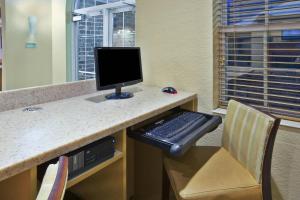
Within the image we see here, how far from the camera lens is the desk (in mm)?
821

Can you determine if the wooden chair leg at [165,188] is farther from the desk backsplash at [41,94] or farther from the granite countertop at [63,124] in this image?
the desk backsplash at [41,94]

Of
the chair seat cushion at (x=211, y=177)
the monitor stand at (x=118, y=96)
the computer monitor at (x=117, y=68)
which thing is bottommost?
the chair seat cushion at (x=211, y=177)

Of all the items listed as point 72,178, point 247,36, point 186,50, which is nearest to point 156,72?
point 186,50

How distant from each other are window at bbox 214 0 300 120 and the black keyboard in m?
0.43

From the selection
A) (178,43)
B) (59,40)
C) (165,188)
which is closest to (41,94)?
(165,188)

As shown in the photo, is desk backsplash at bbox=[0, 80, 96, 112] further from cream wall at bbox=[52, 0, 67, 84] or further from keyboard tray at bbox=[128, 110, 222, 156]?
cream wall at bbox=[52, 0, 67, 84]

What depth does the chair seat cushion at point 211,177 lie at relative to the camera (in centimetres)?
113

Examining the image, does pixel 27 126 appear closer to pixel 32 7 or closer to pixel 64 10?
pixel 32 7

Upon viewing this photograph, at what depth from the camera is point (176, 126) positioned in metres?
1.42

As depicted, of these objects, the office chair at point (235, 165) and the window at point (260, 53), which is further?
the window at point (260, 53)

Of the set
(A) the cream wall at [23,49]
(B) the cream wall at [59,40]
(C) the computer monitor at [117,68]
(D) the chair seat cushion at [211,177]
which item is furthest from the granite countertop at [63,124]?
(B) the cream wall at [59,40]

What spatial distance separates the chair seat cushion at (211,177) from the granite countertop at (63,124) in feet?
1.09

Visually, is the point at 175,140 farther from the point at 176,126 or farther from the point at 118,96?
the point at 118,96

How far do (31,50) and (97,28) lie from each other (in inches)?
42.5
